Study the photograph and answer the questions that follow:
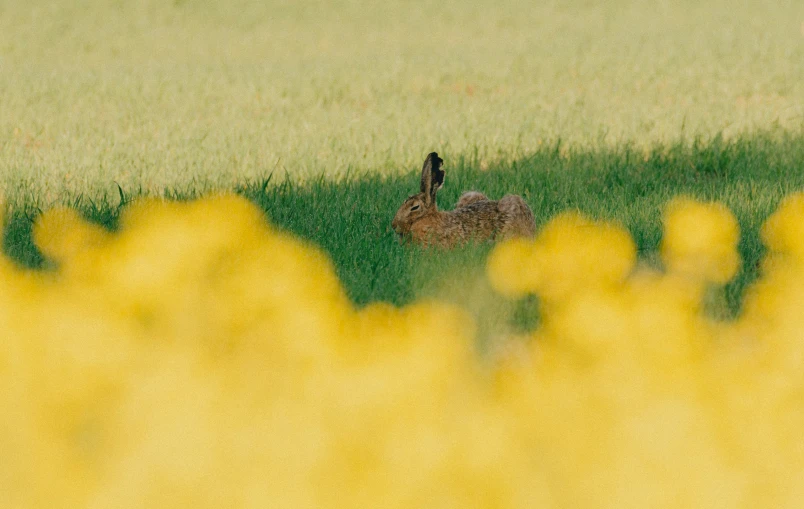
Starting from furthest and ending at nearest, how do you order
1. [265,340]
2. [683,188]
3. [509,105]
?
1. [509,105]
2. [683,188]
3. [265,340]

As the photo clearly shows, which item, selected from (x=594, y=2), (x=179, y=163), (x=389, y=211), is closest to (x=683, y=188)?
(x=389, y=211)

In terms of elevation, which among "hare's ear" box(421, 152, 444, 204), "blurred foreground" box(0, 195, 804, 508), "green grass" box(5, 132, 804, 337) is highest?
"blurred foreground" box(0, 195, 804, 508)

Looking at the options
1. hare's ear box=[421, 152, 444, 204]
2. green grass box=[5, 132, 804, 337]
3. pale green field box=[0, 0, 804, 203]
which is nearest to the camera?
green grass box=[5, 132, 804, 337]

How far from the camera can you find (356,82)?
41.9ft

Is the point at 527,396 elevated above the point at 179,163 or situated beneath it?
elevated above

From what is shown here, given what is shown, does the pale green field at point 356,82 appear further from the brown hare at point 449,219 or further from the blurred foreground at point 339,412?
the blurred foreground at point 339,412

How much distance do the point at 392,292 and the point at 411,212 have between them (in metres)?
0.91

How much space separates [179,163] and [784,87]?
8.77 meters

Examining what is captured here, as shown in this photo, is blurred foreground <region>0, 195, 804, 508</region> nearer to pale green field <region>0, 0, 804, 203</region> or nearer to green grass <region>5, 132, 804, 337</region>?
green grass <region>5, 132, 804, 337</region>

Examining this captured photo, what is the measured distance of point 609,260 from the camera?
4250mm

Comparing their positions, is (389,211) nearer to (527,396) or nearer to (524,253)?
(524,253)

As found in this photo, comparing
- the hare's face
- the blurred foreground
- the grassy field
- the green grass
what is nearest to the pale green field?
the grassy field

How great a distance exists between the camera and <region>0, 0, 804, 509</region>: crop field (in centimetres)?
102

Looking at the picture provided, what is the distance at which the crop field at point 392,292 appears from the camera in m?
1.02
